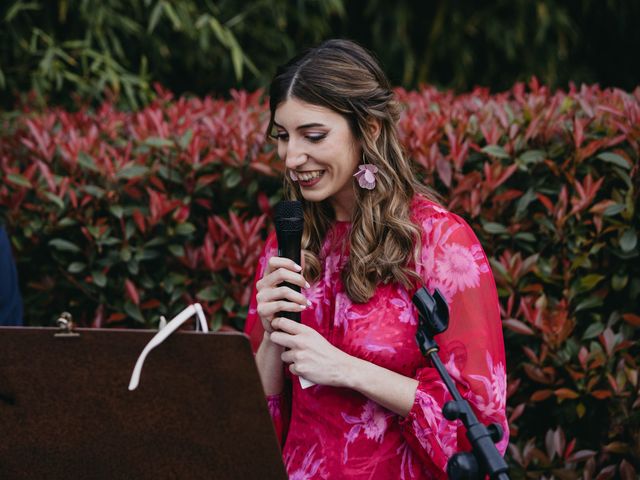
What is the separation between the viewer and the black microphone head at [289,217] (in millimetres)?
1687

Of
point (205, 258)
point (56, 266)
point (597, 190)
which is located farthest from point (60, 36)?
point (597, 190)

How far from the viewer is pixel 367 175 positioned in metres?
1.97

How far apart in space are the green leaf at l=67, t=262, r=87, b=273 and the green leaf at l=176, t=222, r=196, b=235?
40 centimetres

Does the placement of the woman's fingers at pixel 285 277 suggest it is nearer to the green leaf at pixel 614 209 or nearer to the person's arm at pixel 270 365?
Answer: the person's arm at pixel 270 365

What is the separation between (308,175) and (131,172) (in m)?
1.28

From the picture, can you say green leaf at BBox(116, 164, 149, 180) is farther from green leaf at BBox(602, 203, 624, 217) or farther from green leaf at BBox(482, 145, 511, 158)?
green leaf at BBox(602, 203, 624, 217)

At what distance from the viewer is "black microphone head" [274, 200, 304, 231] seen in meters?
1.69

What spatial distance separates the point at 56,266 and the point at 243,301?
82 centimetres

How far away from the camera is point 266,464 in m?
1.39

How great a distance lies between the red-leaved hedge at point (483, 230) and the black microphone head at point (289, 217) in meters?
1.17

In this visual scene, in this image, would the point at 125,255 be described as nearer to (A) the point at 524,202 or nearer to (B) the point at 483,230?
(B) the point at 483,230

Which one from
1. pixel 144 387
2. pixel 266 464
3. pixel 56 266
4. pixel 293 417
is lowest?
pixel 56 266

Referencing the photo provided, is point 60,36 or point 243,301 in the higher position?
point 60,36

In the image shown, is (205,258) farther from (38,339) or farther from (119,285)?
(38,339)
